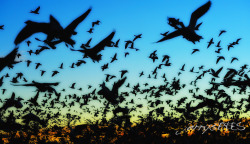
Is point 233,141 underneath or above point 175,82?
underneath

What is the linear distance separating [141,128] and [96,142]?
11.1 metres

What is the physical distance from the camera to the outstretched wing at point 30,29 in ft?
10.3

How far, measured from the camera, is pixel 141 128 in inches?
Answer: 2203

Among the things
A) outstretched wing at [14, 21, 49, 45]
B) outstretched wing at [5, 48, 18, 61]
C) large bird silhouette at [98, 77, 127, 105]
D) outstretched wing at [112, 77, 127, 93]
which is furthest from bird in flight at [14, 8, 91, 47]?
outstretched wing at [112, 77, 127, 93]

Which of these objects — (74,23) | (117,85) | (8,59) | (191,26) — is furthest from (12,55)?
(191,26)

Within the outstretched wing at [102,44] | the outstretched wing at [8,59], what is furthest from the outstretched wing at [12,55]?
the outstretched wing at [102,44]

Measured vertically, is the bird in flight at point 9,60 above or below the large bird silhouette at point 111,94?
above

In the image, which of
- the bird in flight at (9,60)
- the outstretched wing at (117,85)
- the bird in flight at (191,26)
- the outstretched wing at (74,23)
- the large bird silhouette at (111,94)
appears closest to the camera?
the outstretched wing at (74,23)

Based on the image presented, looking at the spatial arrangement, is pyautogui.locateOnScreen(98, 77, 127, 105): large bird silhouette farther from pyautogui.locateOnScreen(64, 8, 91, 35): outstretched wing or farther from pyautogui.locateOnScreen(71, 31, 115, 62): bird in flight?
pyautogui.locateOnScreen(64, 8, 91, 35): outstretched wing

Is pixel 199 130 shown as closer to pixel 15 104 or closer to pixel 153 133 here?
pixel 153 133

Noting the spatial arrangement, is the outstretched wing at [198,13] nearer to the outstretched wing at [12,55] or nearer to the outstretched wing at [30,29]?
the outstretched wing at [30,29]

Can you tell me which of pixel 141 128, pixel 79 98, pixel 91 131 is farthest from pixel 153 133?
pixel 79 98

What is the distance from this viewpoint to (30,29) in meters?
3.20

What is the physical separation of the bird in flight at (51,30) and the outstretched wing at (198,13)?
1.53 meters
